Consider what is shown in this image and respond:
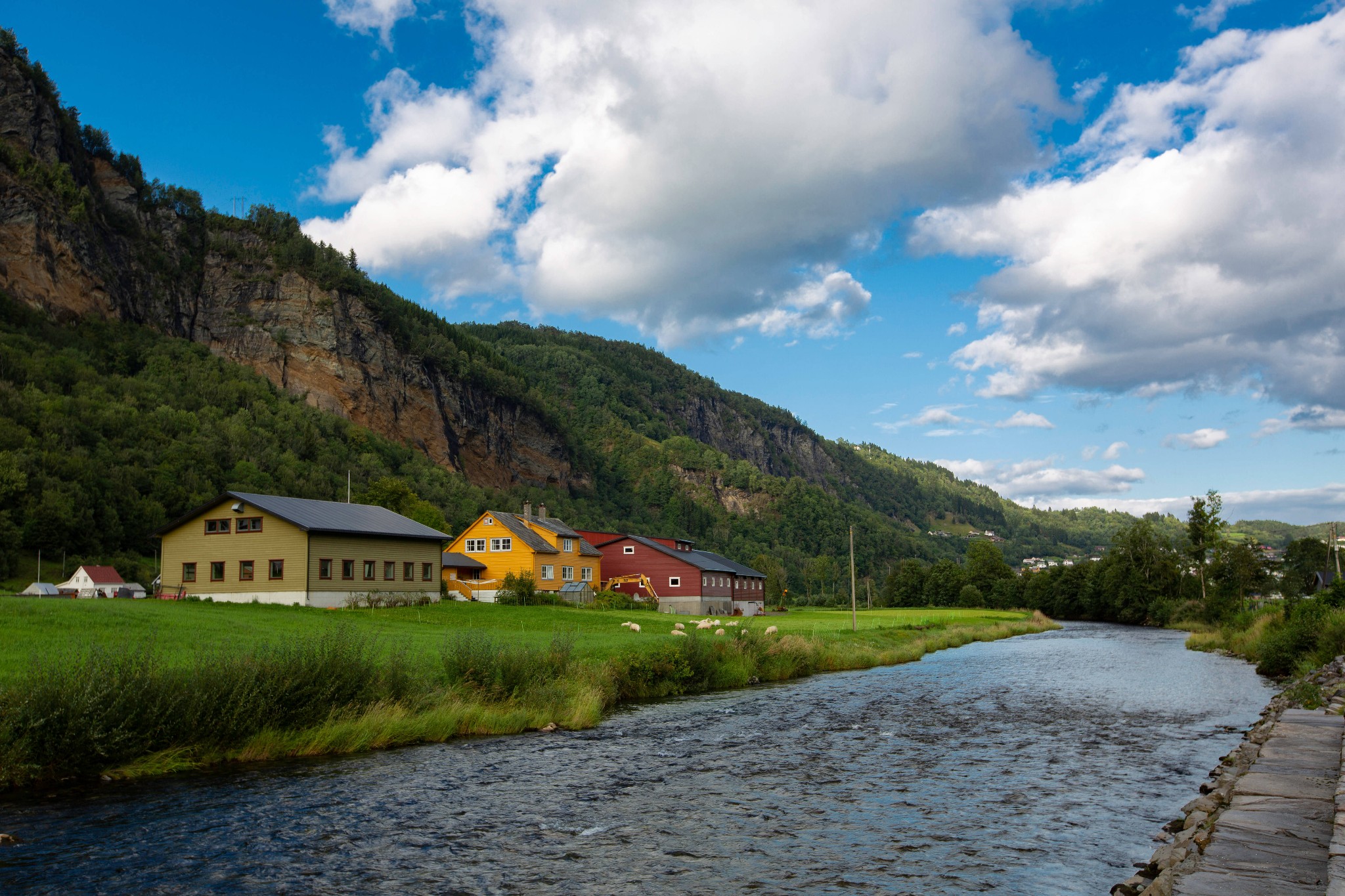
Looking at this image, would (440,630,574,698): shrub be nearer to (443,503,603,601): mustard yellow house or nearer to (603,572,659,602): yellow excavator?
(443,503,603,601): mustard yellow house

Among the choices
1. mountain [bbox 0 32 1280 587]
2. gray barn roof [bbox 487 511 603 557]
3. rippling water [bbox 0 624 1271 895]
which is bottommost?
rippling water [bbox 0 624 1271 895]

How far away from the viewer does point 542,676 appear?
84.1 ft

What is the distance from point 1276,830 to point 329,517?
49561 millimetres

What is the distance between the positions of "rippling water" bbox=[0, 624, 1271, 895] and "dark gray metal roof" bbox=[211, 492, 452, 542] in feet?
103

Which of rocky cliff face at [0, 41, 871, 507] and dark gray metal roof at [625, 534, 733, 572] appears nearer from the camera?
dark gray metal roof at [625, 534, 733, 572]

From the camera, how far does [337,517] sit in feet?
171

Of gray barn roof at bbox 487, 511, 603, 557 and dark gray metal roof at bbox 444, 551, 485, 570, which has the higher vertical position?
gray barn roof at bbox 487, 511, 603, 557

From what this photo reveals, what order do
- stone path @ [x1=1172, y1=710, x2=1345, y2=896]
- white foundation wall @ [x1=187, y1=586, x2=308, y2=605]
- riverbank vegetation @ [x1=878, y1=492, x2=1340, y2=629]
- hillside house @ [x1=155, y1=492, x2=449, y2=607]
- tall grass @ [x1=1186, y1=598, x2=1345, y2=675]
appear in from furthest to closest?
riverbank vegetation @ [x1=878, y1=492, x2=1340, y2=629] < hillside house @ [x1=155, y1=492, x2=449, y2=607] < white foundation wall @ [x1=187, y1=586, x2=308, y2=605] < tall grass @ [x1=1186, y1=598, x2=1345, y2=675] < stone path @ [x1=1172, y1=710, x2=1345, y2=896]

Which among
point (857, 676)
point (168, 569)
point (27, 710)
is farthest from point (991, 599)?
point (27, 710)

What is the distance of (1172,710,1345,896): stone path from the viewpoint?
8422 millimetres

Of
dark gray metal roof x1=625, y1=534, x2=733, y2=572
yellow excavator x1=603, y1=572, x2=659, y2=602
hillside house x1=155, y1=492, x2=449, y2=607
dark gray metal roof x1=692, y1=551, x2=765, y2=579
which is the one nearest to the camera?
hillside house x1=155, y1=492, x2=449, y2=607

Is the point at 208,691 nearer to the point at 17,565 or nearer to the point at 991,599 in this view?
the point at 17,565

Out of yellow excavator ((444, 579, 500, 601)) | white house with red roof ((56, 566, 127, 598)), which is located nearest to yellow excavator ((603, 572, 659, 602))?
yellow excavator ((444, 579, 500, 601))

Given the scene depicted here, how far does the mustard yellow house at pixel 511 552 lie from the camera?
71062mm
